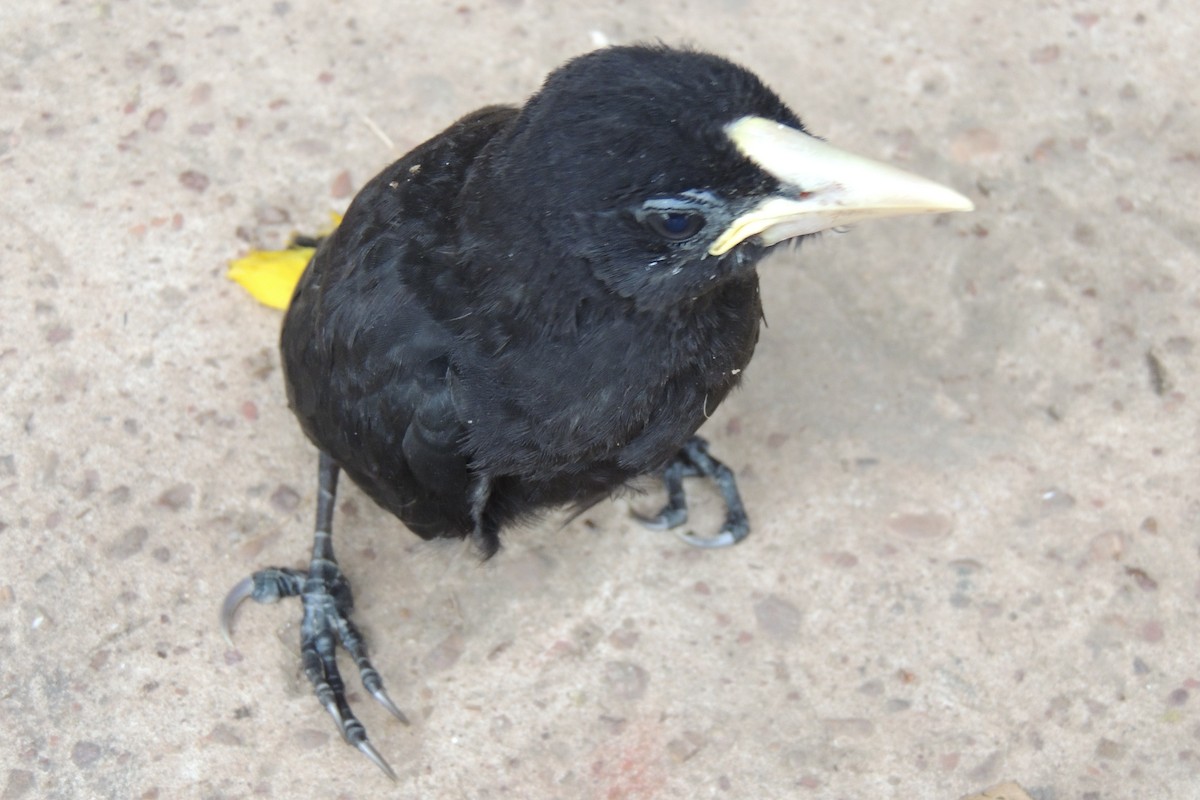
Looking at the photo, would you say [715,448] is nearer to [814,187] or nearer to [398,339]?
[398,339]

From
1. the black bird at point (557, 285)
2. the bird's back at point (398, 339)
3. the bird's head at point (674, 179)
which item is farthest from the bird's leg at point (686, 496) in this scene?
the bird's head at point (674, 179)

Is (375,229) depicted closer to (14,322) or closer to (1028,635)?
(14,322)

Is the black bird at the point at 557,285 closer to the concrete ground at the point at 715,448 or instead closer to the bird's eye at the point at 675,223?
the bird's eye at the point at 675,223

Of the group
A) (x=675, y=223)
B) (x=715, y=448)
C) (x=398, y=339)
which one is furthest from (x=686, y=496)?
(x=675, y=223)

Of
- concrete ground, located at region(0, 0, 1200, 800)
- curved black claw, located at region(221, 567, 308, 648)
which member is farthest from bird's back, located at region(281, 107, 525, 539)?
concrete ground, located at region(0, 0, 1200, 800)

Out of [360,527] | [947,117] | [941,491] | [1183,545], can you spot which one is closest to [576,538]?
[360,527]

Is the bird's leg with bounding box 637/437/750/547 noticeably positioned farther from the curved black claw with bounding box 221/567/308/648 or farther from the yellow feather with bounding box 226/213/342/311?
the yellow feather with bounding box 226/213/342/311
